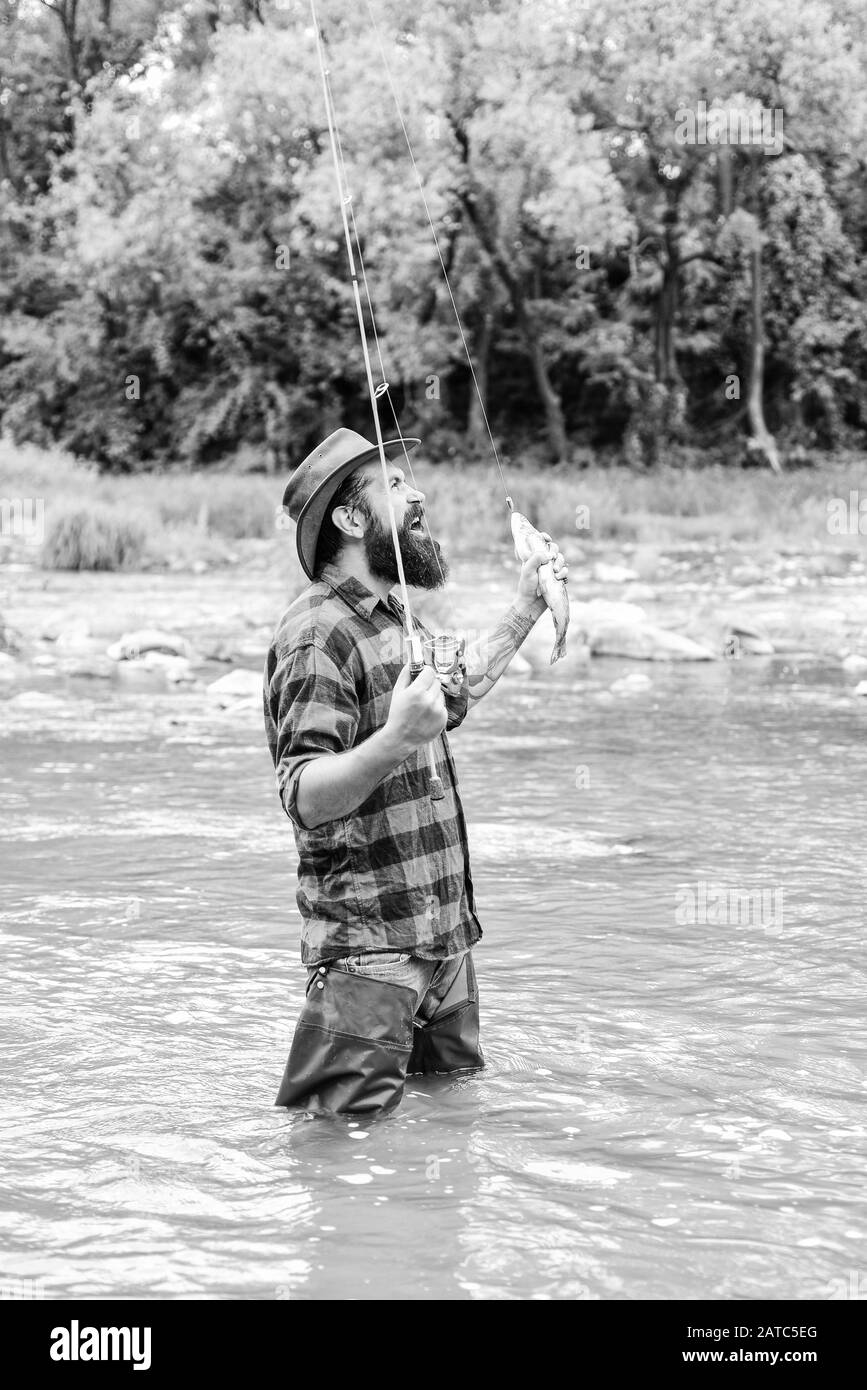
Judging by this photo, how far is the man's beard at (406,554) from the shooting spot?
396 cm

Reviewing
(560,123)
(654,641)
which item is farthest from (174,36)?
(654,641)

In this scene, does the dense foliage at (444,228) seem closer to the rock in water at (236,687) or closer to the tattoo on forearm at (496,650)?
the rock in water at (236,687)

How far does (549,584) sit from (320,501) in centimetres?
63

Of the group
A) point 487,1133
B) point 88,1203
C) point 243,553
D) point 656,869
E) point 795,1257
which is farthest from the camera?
point 243,553

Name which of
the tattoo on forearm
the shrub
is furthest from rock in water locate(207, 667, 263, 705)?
the shrub

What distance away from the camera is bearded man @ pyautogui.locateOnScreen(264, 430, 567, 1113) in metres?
3.86

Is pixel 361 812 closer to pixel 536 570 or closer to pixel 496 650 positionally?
pixel 496 650

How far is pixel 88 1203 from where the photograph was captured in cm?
387

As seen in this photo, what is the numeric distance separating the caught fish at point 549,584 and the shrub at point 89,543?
60.0 feet

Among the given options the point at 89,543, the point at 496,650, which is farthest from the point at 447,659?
the point at 89,543

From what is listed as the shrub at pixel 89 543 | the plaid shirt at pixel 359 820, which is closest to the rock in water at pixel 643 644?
the shrub at pixel 89 543

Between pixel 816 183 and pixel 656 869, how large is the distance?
1161 inches

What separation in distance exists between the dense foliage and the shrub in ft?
38.5
